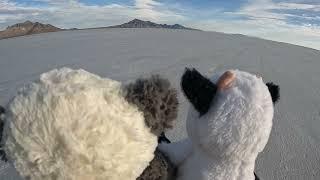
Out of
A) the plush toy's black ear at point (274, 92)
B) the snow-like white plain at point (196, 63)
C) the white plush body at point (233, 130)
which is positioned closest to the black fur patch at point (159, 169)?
the white plush body at point (233, 130)

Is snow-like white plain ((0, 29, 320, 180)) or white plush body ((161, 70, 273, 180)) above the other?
white plush body ((161, 70, 273, 180))

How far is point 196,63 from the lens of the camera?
7.59ft

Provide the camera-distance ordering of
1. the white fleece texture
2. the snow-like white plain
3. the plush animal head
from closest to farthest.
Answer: the white fleece texture, the plush animal head, the snow-like white plain

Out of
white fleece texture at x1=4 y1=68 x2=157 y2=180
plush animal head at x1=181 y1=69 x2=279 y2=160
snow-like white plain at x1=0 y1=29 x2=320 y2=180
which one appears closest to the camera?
white fleece texture at x1=4 y1=68 x2=157 y2=180

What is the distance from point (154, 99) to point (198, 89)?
0.10m

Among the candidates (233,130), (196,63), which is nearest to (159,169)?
(233,130)

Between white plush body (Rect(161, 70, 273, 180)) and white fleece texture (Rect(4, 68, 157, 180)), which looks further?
white plush body (Rect(161, 70, 273, 180))

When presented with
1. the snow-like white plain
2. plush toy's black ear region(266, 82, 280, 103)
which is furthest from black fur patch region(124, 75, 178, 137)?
the snow-like white plain

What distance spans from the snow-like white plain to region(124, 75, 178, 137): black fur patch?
587mm

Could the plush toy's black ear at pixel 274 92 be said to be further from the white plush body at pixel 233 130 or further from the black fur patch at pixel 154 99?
the black fur patch at pixel 154 99

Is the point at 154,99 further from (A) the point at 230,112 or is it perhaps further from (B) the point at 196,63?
(B) the point at 196,63

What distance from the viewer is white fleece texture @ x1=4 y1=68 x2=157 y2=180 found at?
1.98 ft

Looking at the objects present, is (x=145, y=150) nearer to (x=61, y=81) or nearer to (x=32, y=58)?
(x=61, y=81)

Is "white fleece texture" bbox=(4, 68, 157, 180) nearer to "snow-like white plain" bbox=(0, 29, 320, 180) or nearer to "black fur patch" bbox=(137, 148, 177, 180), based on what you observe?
"black fur patch" bbox=(137, 148, 177, 180)
